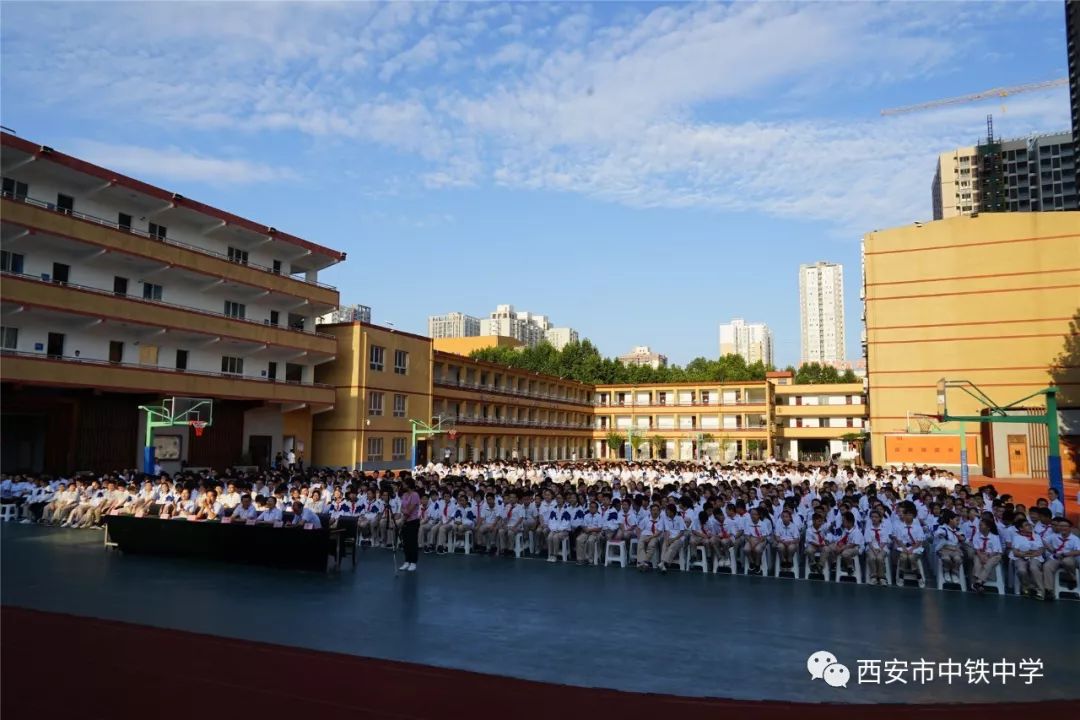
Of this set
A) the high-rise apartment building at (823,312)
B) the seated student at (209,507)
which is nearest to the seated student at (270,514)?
the seated student at (209,507)

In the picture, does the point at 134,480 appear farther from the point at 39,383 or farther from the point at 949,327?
the point at 949,327

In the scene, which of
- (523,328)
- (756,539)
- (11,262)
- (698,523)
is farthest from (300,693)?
(523,328)

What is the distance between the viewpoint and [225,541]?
1371 centimetres

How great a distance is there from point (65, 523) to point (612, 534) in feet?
50.7

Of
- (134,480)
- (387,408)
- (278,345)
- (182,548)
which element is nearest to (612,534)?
(182,548)

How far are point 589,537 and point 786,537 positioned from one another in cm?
371

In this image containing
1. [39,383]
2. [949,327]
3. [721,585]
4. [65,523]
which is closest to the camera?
[721,585]

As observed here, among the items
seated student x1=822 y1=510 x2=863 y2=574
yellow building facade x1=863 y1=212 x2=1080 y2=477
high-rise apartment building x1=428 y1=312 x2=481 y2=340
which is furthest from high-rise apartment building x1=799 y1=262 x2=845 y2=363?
seated student x1=822 y1=510 x2=863 y2=574

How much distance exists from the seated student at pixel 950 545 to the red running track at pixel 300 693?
5513 millimetres

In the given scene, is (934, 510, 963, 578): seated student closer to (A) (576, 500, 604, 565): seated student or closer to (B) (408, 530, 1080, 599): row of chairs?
(B) (408, 530, 1080, 599): row of chairs

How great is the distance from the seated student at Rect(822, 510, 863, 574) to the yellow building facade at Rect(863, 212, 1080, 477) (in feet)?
119

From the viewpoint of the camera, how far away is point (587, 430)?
77.8 metres

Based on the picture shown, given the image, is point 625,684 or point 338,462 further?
point 338,462

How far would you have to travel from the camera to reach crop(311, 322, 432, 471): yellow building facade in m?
41.3
